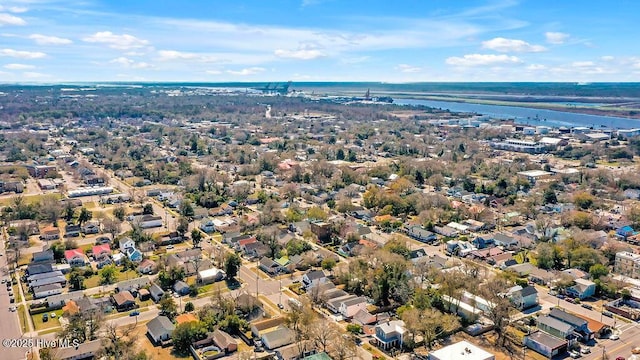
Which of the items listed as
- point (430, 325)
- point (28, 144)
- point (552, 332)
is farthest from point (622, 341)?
point (28, 144)

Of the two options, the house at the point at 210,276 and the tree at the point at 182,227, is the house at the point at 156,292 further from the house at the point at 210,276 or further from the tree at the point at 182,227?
the tree at the point at 182,227

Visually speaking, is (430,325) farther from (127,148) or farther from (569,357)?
(127,148)

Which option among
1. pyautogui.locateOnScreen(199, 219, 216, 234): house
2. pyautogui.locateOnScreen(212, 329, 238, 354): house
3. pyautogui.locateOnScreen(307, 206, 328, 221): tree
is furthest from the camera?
pyautogui.locateOnScreen(307, 206, 328, 221): tree

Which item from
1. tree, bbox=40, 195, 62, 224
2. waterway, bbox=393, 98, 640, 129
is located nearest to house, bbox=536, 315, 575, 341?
tree, bbox=40, 195, 62, 224

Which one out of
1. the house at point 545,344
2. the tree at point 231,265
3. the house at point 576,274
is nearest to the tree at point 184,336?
the tree at point 231,265

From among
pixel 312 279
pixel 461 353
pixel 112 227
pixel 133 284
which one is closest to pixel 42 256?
pixel 112 227

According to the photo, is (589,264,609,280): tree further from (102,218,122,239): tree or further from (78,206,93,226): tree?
(78,206,93,226): tree

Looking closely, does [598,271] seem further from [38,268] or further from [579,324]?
[38,268]
